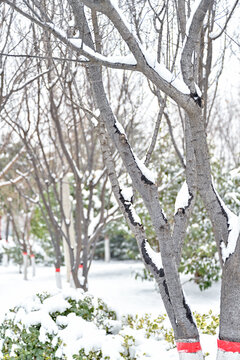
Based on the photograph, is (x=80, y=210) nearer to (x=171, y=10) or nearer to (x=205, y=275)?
(x=171, y=10)

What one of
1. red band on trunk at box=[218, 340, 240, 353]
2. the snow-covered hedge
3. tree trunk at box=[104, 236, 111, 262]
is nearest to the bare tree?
red band on trunk at box=[218, 340, 240, 353]

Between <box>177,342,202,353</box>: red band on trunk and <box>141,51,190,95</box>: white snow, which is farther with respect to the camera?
<box>177,342,202,353</box>: red band on trunk

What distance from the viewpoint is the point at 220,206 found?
3.11 m

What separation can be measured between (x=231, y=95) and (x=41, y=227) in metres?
9.61

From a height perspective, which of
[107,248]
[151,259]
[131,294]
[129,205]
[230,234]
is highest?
[129,205]

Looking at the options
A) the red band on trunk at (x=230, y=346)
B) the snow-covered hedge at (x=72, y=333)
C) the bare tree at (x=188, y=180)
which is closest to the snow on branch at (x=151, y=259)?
the bare tree at (x=188, y=180)

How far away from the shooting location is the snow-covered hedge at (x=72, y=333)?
3.64 meters

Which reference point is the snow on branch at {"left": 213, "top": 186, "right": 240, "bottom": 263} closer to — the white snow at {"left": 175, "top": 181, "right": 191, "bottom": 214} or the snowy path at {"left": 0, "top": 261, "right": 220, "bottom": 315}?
the white snow at {"left": 175, "top": 181, "right": 191, "bottom": 214}

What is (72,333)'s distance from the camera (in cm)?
380

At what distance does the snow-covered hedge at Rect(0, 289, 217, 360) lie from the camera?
3641 millimetres

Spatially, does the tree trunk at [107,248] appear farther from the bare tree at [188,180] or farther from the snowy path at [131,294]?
the bare tree at [188,180]

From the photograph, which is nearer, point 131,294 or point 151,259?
point 151,259

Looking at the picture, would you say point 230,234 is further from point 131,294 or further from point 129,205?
point 131,294

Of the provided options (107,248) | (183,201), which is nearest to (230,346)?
(183,201)
